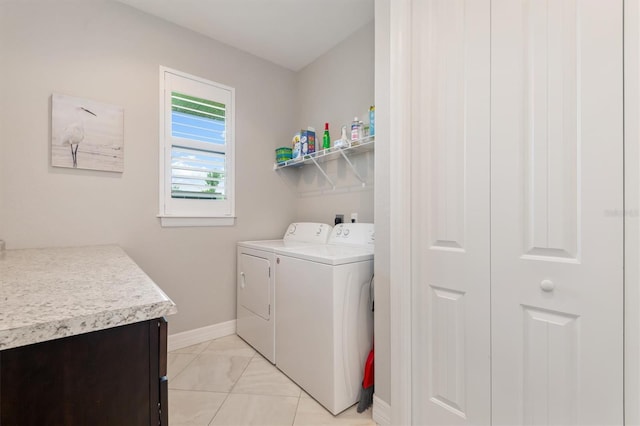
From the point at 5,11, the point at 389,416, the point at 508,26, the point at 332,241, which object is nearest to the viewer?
the point at 508,26

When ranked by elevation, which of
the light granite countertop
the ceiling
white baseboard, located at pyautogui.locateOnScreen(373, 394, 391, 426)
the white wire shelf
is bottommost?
white baseboard, located at pyautogui.locateOnScreen(373, 394, 391, 426)

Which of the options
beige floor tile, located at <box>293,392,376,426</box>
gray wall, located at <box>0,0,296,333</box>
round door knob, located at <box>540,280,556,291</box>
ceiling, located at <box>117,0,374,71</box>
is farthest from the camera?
ceiling, located at <box>117,0,374,71</box>

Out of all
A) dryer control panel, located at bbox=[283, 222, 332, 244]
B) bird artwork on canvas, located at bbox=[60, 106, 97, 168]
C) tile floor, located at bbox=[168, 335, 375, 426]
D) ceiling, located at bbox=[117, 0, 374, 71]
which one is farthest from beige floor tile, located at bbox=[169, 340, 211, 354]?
ceiling, located at bbox=[117, 0, 374, 71]

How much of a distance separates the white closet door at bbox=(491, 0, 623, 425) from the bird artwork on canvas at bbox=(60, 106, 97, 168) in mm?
2413

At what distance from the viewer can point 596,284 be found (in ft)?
2.95

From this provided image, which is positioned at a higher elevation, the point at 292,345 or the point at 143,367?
the point at 143,367

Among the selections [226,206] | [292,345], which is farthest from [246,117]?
[292,345]

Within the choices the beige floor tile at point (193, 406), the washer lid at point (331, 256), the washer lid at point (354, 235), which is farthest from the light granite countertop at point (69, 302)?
the washer lid at point (354, 235)

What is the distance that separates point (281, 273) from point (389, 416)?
1.00 m

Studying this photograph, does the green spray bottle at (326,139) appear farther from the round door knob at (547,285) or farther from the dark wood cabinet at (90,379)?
the dark wood cabinet at (90,379)

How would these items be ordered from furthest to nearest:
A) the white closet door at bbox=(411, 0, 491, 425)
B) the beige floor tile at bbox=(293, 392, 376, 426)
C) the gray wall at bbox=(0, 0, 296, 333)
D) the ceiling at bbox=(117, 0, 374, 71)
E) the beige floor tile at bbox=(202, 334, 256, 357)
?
the beige floor tile at bbox=(202, 334, 256, 357), the ceiling at bbox=(117, 0, 374, 71), the gray wall at bbox=(0, 0, 296, 333), the beige floor tile at bbox=(293, 392, 376, 426), the white closet door at bbox=(411, 0, 491, 425)

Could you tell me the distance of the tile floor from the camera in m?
1.50

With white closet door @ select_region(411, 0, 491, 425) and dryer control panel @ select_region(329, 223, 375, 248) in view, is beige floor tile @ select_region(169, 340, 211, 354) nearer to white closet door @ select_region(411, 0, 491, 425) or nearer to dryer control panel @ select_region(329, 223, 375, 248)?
dryer control panel @ select_region(329, 223, 375, 248)

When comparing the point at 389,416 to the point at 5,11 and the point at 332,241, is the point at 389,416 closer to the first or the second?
the point at 332,241
